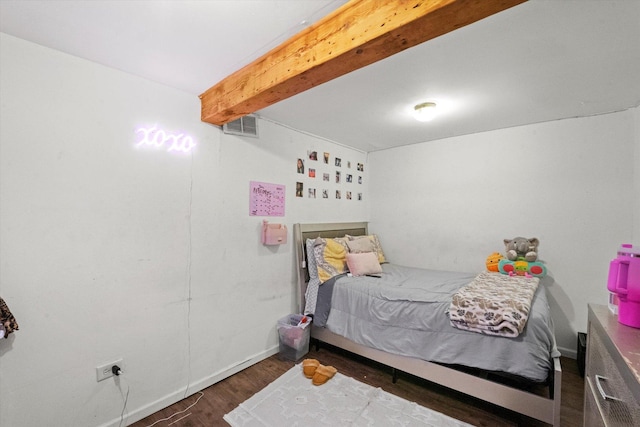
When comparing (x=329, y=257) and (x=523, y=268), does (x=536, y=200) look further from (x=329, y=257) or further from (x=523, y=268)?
(x=329, y=257)

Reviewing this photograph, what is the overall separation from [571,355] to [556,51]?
2767 millimetres

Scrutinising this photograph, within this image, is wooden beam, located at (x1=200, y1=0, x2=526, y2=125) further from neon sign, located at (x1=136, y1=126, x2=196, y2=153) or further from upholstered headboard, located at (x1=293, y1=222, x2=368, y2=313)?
upholstered headboard, located at (x1=293, y1=222, x2=368, y2=313)

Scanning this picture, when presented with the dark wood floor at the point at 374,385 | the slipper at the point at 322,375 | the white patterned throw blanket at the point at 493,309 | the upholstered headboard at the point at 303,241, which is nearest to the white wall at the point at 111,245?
the dark wood floor at the point at 374,385

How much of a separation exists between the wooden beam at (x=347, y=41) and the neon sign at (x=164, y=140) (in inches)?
20.1

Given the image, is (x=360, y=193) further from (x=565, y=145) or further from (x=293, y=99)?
(x=565, y=145)

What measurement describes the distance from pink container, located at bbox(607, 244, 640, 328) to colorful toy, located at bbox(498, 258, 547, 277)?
→ 1783 mm

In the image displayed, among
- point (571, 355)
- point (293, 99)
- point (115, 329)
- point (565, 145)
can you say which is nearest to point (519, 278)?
point (571, 355)

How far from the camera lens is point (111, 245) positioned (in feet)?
5.85

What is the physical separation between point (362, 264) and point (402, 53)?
6.54 feet

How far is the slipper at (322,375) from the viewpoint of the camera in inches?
88.1

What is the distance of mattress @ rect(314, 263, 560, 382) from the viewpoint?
5.58 ft

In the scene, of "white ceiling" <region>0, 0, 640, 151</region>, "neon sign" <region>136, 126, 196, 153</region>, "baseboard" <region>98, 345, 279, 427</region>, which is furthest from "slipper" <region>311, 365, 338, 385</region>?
"white ceiling" <region>0, 0, 640, 151</region>

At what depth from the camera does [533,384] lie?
1.85m

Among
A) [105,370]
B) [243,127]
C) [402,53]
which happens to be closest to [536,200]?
[402,53]
